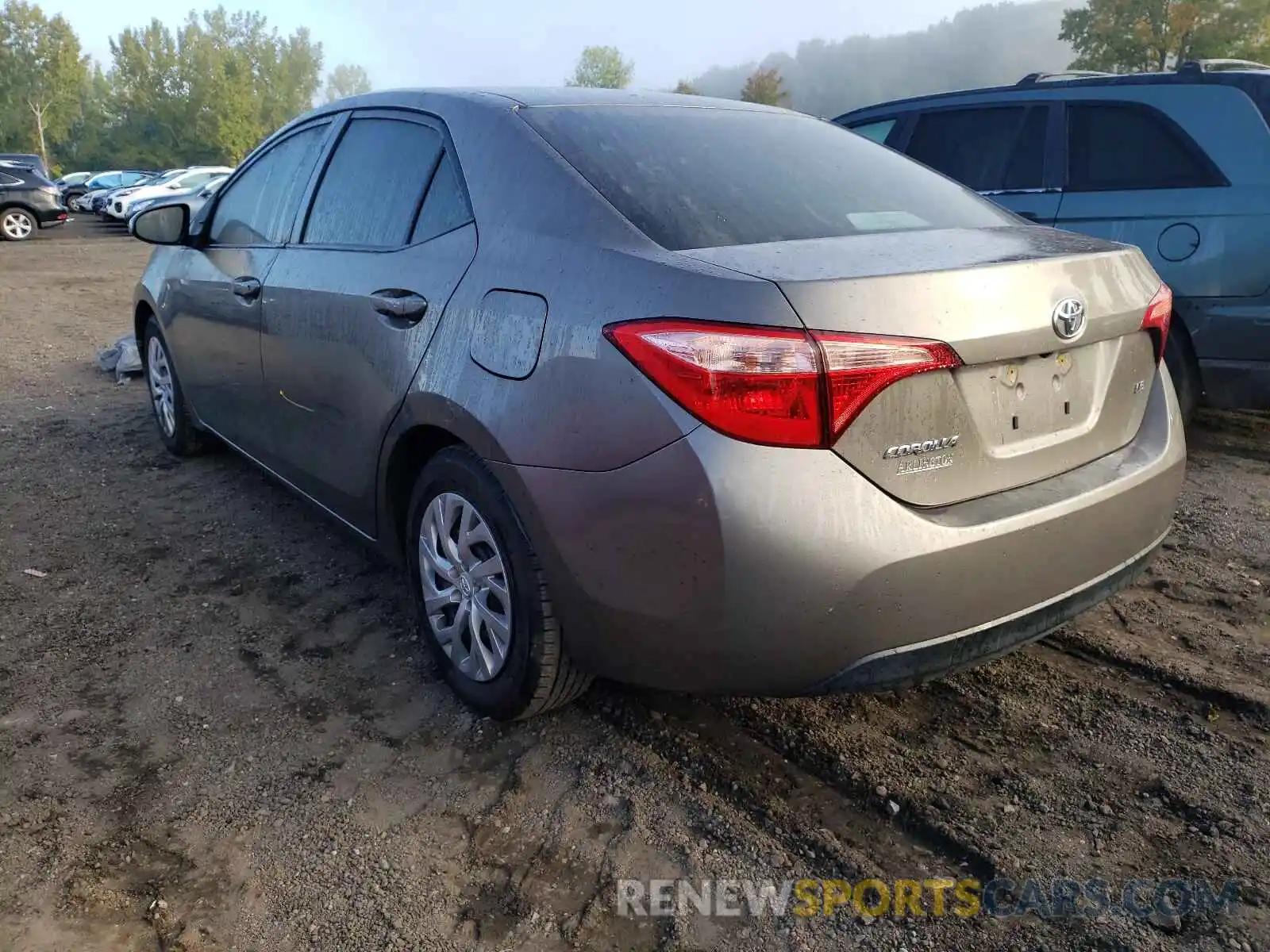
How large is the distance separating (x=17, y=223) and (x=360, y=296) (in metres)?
23.3

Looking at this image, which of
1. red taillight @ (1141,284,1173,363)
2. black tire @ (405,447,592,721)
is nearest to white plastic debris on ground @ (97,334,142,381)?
black tire @ (405,447,592,721)

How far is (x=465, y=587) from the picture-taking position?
105 inches

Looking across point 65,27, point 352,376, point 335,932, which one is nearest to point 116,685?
point 352,376

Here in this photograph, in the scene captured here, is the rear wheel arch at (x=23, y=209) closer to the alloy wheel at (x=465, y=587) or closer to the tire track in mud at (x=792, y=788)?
the alloy wheel at (x=465, y=587)

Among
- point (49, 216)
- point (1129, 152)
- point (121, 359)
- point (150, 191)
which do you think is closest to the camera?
point (1129, 152)

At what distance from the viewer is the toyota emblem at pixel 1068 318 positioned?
7.31 ft

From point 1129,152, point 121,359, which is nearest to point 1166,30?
point 1129,152

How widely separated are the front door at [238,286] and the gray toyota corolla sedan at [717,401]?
26.2 inches

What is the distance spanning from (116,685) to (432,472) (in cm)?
120

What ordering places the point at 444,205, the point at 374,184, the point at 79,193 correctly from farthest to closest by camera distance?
the point at 79,193 → the point at 374,184 → the point at 444,205

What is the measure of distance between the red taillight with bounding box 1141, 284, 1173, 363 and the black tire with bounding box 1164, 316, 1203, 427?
2047 millimetres

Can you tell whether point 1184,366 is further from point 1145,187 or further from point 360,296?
point 360,296

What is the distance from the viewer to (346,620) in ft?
11.1

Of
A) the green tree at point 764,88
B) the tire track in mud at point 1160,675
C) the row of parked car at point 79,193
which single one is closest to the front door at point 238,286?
the tire track in mud at point 1160,675
